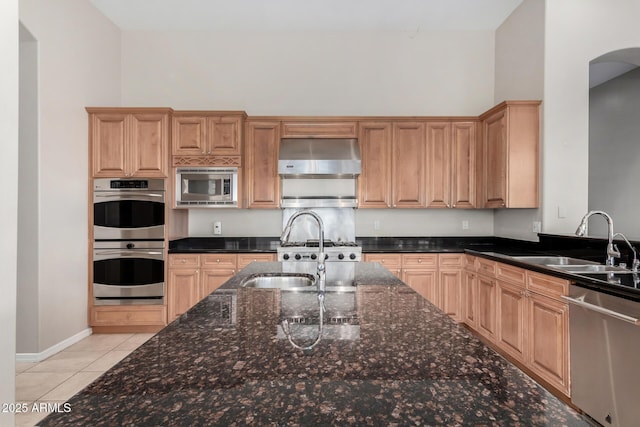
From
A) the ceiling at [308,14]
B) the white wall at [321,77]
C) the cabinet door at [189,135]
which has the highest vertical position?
the ceiling at [308,14]

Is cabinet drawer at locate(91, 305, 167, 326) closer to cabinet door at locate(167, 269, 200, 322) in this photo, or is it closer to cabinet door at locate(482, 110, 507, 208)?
cabinet door at locate(167, 269, 200, 322)

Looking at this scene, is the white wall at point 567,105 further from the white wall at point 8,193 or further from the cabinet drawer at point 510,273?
the white wall at point 8,193

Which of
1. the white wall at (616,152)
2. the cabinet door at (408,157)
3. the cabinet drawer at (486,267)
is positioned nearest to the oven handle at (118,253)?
the cabinet door at (408,157)

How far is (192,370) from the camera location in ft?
2.59

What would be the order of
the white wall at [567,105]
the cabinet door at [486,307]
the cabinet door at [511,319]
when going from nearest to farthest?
1. the cabinet door at [511,319]
2. the cabinet door at [486,307]
3. the white wall at [567,105]

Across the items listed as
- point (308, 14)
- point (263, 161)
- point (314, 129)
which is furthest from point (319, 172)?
point (308, 14)

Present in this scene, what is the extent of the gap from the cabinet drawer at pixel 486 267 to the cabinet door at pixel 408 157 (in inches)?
36.3

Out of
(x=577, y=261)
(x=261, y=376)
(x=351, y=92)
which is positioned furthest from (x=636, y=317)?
(x=351, y=92)

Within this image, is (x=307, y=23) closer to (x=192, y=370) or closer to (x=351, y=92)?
(x=351, y=92)

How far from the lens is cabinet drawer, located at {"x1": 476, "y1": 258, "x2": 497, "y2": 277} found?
3.19 metres

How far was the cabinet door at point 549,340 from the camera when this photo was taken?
89.9 inches

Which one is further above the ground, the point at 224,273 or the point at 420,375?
the point at 420,375

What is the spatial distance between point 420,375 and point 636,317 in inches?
67.4

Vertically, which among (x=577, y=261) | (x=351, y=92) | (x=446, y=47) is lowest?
(x=577, y=261)
